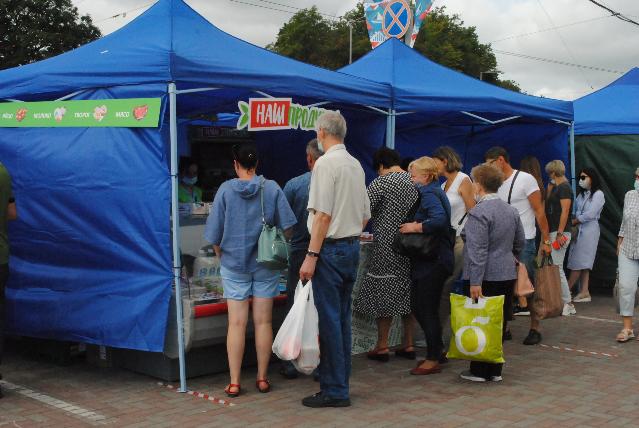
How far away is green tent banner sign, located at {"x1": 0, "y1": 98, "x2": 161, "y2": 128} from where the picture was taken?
5.07 meters

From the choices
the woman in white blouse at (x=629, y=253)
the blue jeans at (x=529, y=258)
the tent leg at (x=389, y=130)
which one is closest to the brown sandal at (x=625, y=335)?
the woman in white blouse at (x=629, y=253)

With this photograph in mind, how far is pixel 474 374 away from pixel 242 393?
1.72 meters

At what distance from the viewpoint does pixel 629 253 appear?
662 cm

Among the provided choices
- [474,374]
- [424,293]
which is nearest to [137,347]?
[424,293]

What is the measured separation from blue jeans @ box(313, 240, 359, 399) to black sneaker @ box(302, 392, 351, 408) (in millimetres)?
24

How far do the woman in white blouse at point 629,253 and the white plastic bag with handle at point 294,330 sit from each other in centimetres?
341

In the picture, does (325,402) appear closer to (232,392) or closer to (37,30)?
(232,392)

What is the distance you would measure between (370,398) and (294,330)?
0.87 m

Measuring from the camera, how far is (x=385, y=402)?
500 centimetres

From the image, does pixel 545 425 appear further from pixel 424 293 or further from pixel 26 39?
pixel 26 39

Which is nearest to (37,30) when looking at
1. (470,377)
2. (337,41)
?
(337,41)

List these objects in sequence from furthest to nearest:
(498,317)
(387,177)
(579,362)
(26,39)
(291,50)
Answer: (291,50)
(26,39)
(579,362)
(387,177)
(498,317)

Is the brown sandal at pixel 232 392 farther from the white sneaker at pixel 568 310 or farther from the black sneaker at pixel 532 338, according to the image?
the white sneaker at pixel 568 310

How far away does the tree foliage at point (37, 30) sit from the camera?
33906 mm
